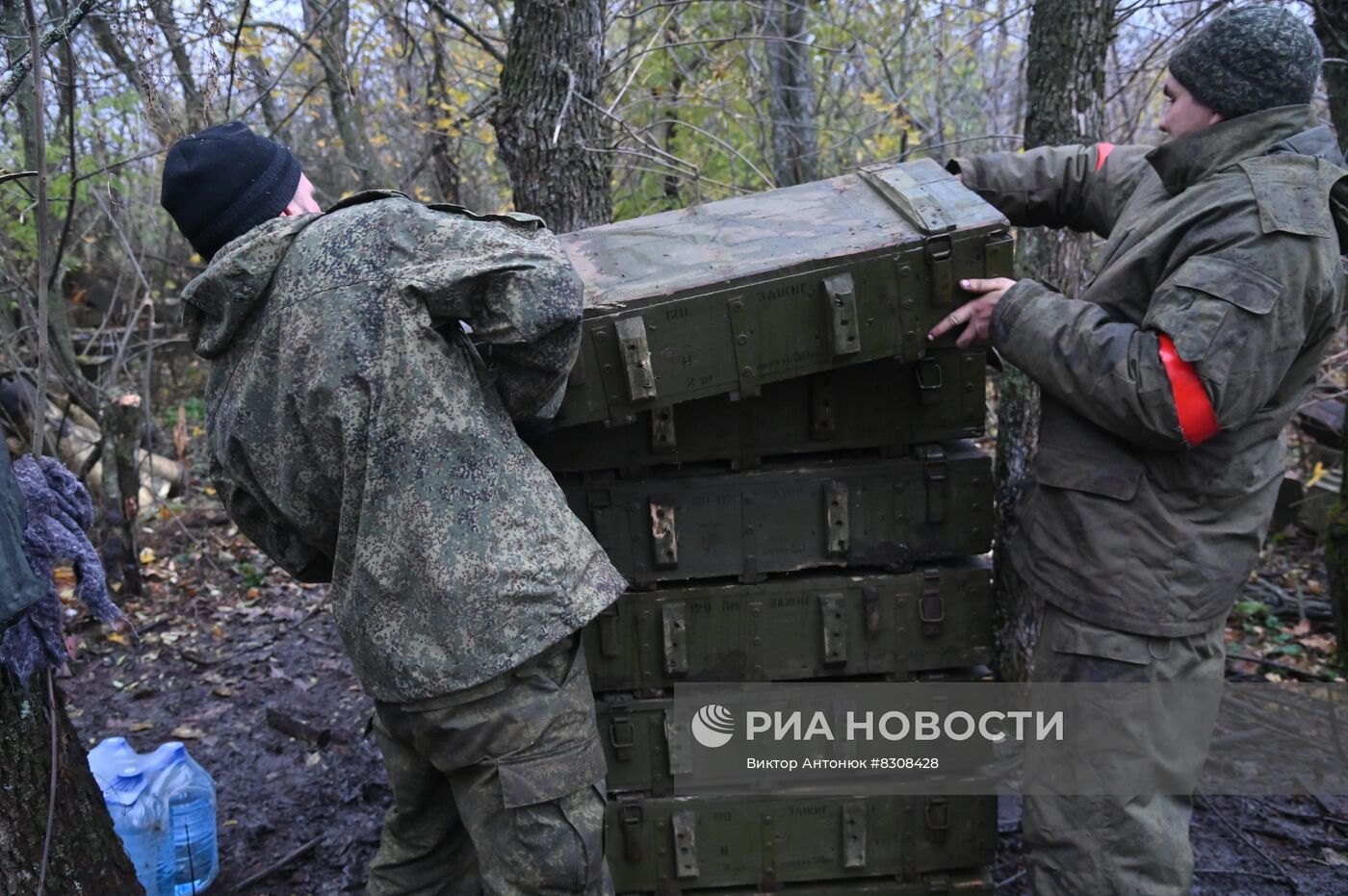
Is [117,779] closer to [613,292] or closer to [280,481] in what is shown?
[280,481]

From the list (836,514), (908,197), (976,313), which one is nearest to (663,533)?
(836,514)

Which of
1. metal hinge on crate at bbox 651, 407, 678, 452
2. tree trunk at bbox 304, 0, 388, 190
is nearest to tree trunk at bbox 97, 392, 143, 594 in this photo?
tree trunk at bbox 304, 0, 388, 190

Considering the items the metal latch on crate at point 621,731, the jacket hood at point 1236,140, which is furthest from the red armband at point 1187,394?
the metal latch on crate at point 621,731

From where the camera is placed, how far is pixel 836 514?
298 centimetres

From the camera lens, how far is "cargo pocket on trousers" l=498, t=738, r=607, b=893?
7.42ft

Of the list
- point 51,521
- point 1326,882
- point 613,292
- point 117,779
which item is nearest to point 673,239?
point 613,292

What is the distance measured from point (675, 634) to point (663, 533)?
0.31 metres

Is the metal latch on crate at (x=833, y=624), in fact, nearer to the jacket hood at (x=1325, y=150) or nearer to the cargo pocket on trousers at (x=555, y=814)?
the cargo pocket on trousers at (x=555, y=814)

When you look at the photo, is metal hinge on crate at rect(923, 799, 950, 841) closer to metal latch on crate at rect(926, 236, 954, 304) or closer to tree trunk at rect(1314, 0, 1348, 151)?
metal latch on crate at rect(926, 236, 954, 304)

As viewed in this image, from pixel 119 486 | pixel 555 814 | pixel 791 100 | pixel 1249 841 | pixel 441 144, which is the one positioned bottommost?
pixel 1249 841

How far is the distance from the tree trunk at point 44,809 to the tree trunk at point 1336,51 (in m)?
4.75

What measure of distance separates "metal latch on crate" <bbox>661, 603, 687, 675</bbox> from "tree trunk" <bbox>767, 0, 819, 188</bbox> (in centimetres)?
522

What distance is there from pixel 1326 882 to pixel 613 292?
293cm

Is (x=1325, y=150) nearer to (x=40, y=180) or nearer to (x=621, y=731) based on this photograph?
(x=621, y=731)
